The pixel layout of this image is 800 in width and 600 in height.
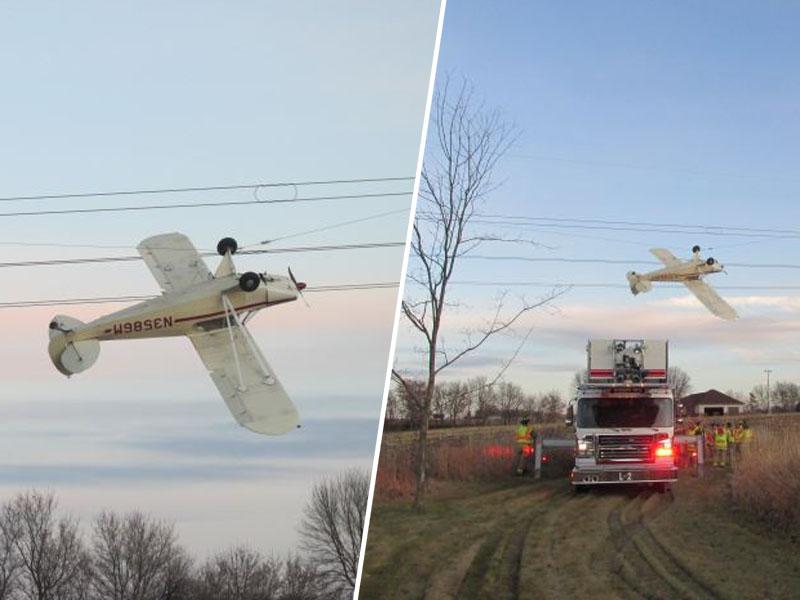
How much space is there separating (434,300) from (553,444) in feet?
16.3

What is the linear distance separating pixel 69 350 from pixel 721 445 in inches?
417

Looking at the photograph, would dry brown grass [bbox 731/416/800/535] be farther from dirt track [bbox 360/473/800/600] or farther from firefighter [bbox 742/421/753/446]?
firefighter [bbox 742/421/753/446]

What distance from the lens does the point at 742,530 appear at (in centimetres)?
1114

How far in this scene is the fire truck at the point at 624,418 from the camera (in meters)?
15.3

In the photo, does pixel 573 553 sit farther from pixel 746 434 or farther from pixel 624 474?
pixel 746 434

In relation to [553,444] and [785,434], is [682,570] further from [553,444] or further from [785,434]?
[553,444]

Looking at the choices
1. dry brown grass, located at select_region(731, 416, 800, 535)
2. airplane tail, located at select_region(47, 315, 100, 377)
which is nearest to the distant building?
dry brown grass, located at select_region(731, 416, 800, 535)

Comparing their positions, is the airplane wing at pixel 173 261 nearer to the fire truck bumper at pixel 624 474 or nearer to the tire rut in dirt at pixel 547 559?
the tire rut in dirt at pixel 547 559

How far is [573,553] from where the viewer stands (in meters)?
11.1

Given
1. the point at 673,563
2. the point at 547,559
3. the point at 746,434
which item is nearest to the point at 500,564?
the point at 547,559

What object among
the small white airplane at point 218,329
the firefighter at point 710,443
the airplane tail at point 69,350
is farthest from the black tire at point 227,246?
the firefighter at point 710,443

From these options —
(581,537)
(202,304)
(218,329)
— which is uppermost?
(202,304)

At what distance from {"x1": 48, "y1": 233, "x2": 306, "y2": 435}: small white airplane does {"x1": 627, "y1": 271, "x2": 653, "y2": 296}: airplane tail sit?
195 inches

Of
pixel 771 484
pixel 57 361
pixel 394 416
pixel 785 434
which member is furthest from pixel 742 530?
pixel 57 361
